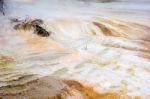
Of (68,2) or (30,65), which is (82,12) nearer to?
(68,2)

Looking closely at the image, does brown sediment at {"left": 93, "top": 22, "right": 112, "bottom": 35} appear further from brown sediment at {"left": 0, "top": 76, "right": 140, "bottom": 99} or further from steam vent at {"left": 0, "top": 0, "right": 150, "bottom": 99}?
brown sediment at {"left": 0, "top": 76, "right": 140, "bottom": 99}

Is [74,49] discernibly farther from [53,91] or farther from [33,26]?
[53,91]

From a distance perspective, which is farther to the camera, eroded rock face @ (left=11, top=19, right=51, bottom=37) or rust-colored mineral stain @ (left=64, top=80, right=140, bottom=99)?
eroded rock face @ (left=11, top=19, right=51, bottom=37)

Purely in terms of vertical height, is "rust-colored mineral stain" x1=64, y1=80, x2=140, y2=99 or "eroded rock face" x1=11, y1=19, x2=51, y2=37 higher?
"eroded rock face" x1=11, y1=19, x2=51, y2=37

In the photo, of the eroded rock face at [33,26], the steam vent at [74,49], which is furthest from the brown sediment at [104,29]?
the eroded rock face at [33,26]

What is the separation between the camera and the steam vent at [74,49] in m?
3.24

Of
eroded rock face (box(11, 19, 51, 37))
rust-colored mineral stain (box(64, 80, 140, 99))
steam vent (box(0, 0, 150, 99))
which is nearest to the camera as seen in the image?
rust-colored mineral stain (box(64, 80, 140, 99))

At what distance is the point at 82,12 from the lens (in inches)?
188

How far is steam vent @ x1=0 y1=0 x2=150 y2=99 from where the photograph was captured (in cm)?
324

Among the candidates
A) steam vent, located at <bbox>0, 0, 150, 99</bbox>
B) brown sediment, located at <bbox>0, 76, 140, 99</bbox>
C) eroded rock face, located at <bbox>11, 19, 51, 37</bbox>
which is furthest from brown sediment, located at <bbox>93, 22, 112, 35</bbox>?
brown sediment, located at <bbox>0, 76, 140, 99</bbox>

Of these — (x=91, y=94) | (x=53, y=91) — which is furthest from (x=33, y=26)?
(x=91, y=94)

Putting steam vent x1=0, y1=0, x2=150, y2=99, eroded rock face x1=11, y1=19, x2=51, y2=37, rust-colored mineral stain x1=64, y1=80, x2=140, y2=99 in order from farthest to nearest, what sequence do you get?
1. eroded rock face x1=11, y1=19, x2=51, y2=37
2. steam vent x1=0, y1=0, x2=150, y2=99
3. rust-colored mineral stain x1=64, y1=80, x2=140, y2=99

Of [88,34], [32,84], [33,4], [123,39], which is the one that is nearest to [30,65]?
[32,84]

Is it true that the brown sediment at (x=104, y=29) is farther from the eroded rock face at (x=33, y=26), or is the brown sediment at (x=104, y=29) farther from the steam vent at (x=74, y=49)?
the eroded rock face at (x=33, y=26)
